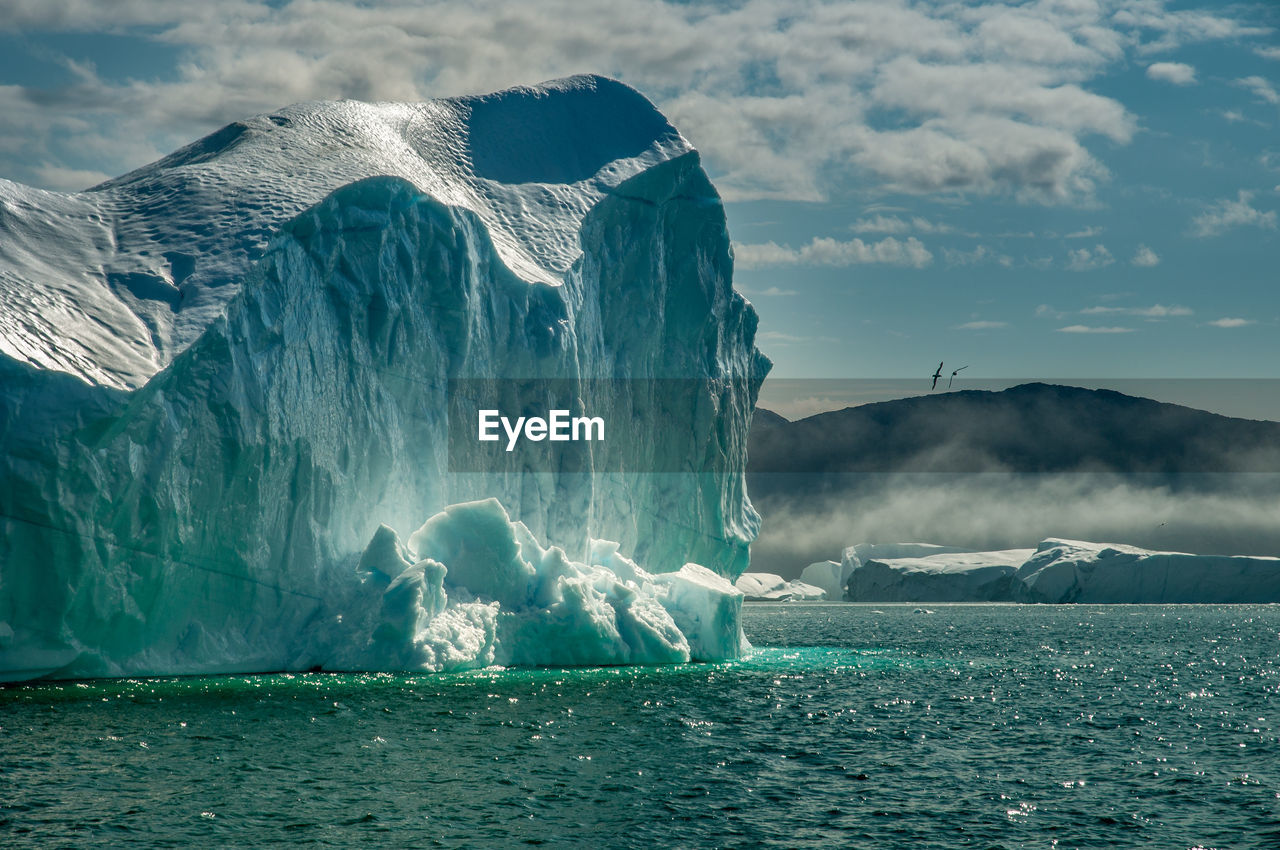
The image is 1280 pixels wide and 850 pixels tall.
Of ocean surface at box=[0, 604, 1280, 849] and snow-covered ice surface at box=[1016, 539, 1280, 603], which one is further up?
ocean surface at box=[0, 604, 1280, 849]

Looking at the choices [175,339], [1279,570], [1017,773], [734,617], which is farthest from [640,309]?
[1279,570]

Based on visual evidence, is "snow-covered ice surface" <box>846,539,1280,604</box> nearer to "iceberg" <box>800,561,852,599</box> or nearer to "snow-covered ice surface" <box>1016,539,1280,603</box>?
"snow-covered ice surface" <box>1016,539,1280,603</box>

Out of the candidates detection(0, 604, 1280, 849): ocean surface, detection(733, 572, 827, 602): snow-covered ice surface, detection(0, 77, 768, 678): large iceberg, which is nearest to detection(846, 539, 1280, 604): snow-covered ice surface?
detection(733, 572, 827, 602): snow-covered ice surface

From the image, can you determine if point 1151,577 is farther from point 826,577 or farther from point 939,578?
point 826,577

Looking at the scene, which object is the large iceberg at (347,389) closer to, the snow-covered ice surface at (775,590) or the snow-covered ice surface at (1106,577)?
the snow-covered ice surface at (1106,577)

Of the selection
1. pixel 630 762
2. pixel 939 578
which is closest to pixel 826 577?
pixel 939 578

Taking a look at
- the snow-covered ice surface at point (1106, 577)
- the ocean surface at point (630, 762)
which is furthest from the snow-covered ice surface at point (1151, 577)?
the ocean surface at point (630, 762)
